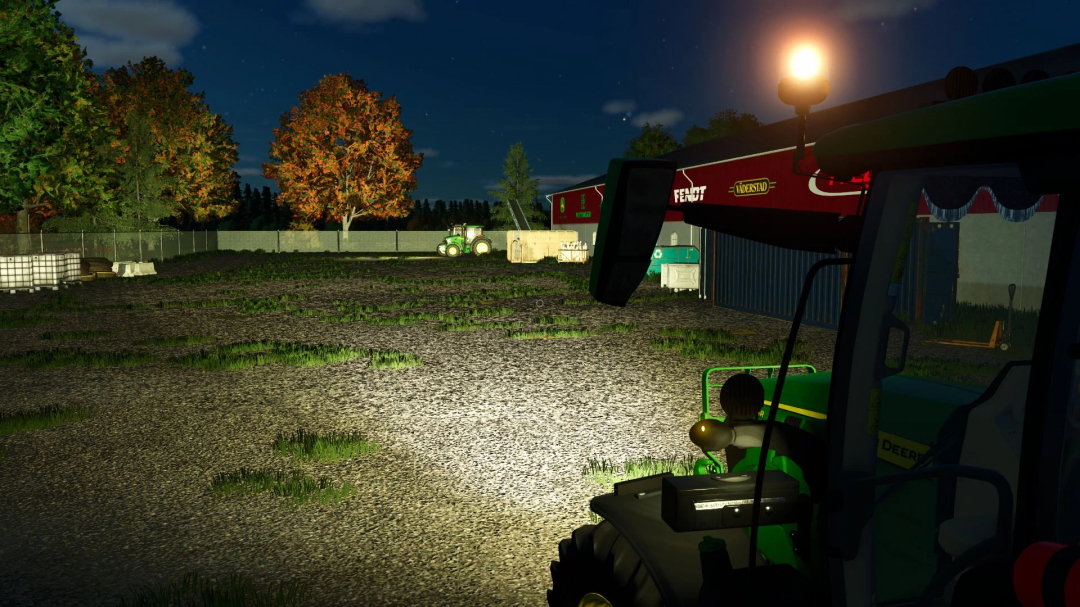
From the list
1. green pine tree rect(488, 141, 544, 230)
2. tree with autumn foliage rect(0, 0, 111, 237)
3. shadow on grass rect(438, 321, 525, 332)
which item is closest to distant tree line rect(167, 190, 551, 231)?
green pine tree rect(488, 141, 544, 230)

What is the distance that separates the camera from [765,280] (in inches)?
762

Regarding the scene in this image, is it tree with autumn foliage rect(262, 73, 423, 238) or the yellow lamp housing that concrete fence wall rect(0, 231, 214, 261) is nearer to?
tree with autumn foliage rect(262, 73, 423, 238)

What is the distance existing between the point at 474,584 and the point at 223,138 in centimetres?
7052

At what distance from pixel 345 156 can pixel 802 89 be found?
64.0 meters

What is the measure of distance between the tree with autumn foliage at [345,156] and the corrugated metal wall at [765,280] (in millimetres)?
45815

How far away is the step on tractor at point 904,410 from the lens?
1.69 metres

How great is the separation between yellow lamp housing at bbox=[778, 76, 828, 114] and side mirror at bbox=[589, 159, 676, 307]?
1.83 metres

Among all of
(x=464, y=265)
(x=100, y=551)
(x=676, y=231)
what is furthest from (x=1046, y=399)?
(x=464, y=265)

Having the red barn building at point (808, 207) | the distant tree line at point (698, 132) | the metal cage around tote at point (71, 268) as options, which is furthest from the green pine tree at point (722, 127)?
the metal cage around tote at point (71, 268)

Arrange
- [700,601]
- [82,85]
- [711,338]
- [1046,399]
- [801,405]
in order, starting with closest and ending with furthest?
[1046,399] → [700,601] → [801,405] → [711,338] → [82,85]

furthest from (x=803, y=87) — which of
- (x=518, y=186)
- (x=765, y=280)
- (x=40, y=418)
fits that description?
(x=518, y=186)

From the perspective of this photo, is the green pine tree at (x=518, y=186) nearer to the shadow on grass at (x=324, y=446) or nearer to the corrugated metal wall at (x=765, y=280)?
the corrugated metal wall at (x=765, y=280)

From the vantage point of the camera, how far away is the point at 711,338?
49.2 ft

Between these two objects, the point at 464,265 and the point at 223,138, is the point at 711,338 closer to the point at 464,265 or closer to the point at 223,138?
the point at 464,265
